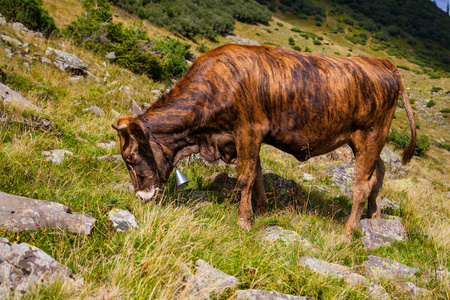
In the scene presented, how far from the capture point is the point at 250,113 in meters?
4.21

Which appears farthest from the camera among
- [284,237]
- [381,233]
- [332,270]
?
[381,233]

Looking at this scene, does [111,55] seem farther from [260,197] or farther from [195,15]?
[195,15]

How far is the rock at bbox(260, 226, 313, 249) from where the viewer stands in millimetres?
3918

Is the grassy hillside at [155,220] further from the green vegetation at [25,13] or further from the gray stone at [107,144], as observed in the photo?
the green vegetation at [25,13]

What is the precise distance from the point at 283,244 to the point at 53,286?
2.64m

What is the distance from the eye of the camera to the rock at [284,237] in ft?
12.9

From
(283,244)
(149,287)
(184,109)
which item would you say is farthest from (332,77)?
(149,287)

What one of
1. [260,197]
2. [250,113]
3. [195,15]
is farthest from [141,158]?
[195,15]

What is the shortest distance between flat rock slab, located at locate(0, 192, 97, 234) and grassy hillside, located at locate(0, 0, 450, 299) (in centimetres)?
10

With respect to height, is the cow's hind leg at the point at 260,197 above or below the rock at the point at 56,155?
above

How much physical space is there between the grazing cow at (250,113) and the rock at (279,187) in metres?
1.54

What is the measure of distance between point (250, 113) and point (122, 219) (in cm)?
224

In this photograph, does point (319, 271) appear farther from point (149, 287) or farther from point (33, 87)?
point (33, 87)

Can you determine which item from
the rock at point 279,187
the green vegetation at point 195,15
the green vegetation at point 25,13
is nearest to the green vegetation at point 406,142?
the rock at point 279,187
